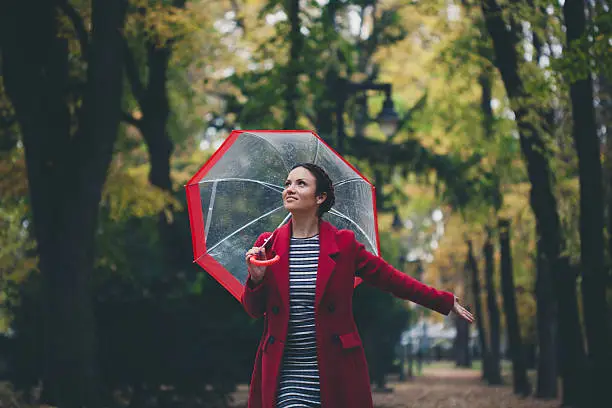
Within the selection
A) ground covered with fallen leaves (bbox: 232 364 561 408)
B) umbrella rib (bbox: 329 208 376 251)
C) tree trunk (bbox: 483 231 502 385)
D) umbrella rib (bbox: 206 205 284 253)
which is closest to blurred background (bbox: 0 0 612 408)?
ground covered with fallen leaves (bbox: 232 364 561 408)

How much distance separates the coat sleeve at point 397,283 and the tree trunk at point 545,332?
1763 cm

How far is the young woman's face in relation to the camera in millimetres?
5020

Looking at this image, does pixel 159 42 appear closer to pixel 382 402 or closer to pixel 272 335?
pixel 382 402

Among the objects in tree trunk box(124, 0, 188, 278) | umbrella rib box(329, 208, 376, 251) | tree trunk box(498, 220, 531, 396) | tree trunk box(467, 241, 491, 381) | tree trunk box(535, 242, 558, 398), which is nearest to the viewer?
umbrella rib box(329, 208, 376, 251)

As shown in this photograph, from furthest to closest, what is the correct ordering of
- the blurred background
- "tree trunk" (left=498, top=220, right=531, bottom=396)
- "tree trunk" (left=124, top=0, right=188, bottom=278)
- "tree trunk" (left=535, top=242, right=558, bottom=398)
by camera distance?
"tree trunk" (left=498, top=220, right=531, bottom=396) < "tree trunk" (left=535, top=242, right=558, bottom=398) < "tree trunk" (left=124, top=0, right=188, bottom=278) < the blurred background

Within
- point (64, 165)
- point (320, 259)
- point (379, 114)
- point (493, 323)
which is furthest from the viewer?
point (493, 323)

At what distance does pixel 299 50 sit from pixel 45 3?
499 cm

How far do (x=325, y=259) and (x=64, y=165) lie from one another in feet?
24.7

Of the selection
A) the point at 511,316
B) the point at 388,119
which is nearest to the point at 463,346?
the point at 511,316

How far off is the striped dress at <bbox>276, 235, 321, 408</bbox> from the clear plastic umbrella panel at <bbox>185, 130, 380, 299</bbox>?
110cm

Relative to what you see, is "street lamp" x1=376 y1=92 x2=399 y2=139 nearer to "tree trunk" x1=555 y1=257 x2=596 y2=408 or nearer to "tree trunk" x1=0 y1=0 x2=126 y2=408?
"tree trunk" x1=555 y1=257 x2=596 y2=408

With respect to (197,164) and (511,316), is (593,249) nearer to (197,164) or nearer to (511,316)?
(511,316)

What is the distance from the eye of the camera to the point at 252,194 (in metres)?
6.37

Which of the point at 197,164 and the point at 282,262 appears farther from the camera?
the point at 197,164
